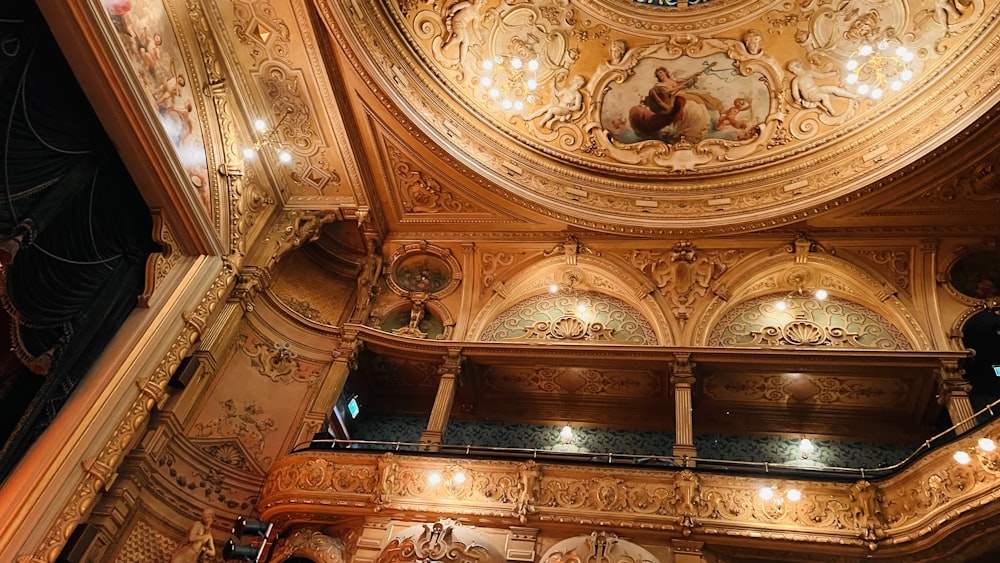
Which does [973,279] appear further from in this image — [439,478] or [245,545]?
[245,545]

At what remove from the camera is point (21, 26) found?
803 centimetres

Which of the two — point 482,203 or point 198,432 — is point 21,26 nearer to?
point 198,432

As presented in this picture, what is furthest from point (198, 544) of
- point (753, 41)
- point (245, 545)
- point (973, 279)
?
point (753, 41)

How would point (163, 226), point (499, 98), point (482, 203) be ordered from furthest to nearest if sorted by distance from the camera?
point (499, 98) < point (482, 203) < point (163, 226)

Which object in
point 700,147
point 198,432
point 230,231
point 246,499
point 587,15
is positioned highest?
point 587,15

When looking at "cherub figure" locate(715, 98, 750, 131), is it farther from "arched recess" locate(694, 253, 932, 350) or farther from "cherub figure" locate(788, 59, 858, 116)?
"arched recess" locate(694, 253, 932, 350)

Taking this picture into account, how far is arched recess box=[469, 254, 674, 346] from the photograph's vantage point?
43.9ft

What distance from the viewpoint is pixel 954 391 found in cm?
1102

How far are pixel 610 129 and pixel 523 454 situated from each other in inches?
339

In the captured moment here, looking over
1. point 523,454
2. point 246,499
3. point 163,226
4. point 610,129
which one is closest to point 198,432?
point 246,499

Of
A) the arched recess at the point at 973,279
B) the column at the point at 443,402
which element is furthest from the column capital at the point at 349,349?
the arched recess at the point at 973,279

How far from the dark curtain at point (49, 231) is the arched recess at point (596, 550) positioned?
7361 millimetres

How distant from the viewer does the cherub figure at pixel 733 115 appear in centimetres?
1499

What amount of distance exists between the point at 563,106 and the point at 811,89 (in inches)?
221
